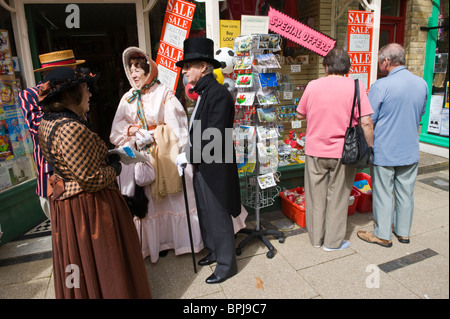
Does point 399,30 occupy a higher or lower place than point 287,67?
higher

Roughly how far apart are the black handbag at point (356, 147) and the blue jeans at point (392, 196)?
446 millimetres

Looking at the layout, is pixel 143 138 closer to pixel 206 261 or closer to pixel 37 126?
pixel 37 126

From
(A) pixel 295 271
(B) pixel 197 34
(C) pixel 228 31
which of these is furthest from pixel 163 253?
(B) pixel 197 34

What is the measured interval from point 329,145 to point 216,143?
121 centimetres

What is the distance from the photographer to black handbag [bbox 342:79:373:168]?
2869 millimetres

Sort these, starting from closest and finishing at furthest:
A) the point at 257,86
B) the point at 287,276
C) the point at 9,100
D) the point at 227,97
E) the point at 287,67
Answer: the point at 227,97 < the point at 287,276 < the point at 257,86 < the point at 9,100 < the point at 287,67

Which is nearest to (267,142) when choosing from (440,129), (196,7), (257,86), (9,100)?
(257,86)

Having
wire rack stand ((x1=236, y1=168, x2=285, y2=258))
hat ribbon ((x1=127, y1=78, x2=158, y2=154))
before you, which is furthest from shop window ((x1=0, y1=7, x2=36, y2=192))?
wire rack stand ((x1=236, y1=168, x2=285, y2=258))

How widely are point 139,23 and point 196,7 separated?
2.56ft

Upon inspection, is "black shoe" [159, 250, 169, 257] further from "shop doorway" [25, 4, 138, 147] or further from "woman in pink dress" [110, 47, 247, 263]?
"shop doorway" [25, 4, 138, 147]

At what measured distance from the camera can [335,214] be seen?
10.5 ft

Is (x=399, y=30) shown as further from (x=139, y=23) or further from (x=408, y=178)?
(x=139, y=23)

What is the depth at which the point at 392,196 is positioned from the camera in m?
3.24

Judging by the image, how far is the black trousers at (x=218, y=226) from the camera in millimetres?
2721
